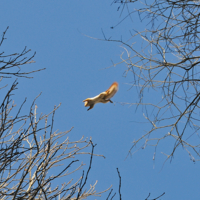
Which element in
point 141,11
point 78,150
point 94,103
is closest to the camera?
point 141,11

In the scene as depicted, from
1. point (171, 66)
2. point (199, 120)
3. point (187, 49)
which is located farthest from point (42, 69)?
point (199, 120)

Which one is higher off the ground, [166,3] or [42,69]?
[166,3]

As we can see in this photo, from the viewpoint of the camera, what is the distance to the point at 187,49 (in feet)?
7.47

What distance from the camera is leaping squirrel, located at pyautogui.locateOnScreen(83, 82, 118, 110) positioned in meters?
3.65

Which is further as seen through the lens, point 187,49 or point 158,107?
point 158,107

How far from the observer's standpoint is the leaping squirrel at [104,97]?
365 cm

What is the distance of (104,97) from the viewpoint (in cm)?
377

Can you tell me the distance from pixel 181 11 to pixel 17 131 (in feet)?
8.71

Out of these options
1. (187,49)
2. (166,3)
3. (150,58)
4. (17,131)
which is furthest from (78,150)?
(166,3)

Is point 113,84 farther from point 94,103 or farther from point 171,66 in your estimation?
point 171,66

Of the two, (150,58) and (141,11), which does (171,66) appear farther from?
(141,11)

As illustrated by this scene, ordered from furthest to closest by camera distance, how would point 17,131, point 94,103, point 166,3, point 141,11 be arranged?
point 94,103
point 17,131
point 141,11
point 166,3

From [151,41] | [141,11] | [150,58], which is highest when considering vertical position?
[141,11]

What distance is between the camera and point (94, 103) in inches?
155
